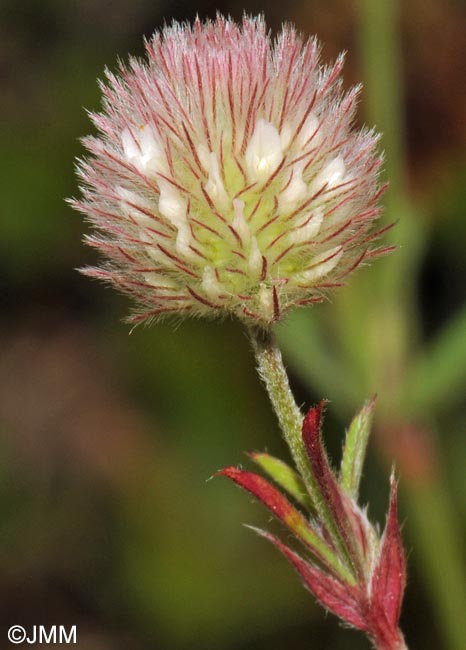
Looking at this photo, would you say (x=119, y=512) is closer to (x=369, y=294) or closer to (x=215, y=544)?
(x=215, y=544)

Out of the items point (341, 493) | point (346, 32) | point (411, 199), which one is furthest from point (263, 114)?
point (346, 32)

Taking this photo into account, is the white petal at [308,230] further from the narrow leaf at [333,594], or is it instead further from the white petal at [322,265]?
the narrow leaf at [333,594]

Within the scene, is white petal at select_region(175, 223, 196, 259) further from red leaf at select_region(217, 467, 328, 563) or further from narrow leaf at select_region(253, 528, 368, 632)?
narrow leaf at select_region(253, 528, 368, 632)

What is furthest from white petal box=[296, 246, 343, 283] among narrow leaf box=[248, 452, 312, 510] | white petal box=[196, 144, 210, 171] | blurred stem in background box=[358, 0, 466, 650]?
blurred stem in background box=[358, 0, 466, 650]

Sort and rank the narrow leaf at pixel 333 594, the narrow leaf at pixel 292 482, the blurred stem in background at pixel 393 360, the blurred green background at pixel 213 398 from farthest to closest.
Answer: the blurred green background at pixel 213 398 < the blurred stem in background at pixel 393 360 < the narrow leaf at pixel 292 482 < the narrow leaf at pixel 333 594

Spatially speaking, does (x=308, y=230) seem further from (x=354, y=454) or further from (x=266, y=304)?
(x=354, y=454)

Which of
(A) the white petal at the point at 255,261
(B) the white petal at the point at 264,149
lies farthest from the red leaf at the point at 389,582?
(B) the white petal at the point at 264,149
